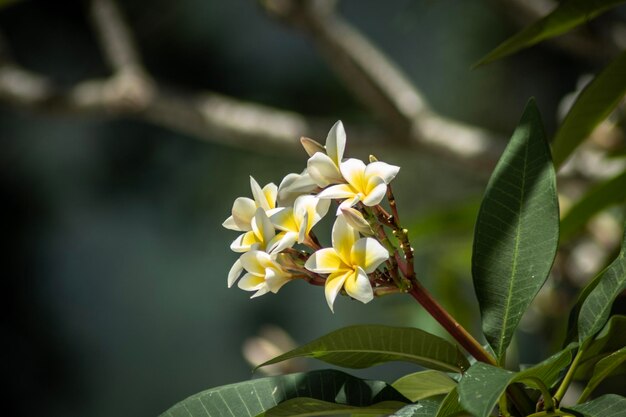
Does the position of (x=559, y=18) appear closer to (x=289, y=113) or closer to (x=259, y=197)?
(x=259, y=197)

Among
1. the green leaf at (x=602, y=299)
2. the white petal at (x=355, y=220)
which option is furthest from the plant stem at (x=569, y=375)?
the white petal at (x=355, y=220)

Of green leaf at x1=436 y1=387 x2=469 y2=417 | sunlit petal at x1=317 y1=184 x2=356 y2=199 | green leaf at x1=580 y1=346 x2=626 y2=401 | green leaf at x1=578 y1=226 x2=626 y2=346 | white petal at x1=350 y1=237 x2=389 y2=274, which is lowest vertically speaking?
green leaf at x1=580 y1=346 x2=626 y2=401

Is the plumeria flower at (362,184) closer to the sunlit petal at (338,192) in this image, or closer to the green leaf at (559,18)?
the sunlit petal at (338,192)

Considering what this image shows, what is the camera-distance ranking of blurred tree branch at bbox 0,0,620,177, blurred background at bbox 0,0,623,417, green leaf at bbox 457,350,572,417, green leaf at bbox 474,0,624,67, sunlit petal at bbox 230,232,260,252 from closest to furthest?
green leaf at bbox 457,350,572,417
sunlit petal at bbox 230,232,260,252
green leaf at bbox 474,0,624,67
blurred tree branch at bbox 0,0,620,177
blurred background at bbox 0,0,623,417

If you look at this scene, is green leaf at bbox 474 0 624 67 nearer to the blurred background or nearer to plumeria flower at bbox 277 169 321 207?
plumeria flower at bbox 277 169 321 207

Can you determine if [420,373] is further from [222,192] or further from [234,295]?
[234,295]

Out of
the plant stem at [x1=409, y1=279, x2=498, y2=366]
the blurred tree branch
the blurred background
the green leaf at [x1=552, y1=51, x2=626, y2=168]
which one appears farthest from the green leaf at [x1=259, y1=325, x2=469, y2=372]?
the blurred background

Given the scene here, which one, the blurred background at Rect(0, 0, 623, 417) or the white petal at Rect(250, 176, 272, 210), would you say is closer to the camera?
the white petal at Rect(250, 176, 272, 210)
